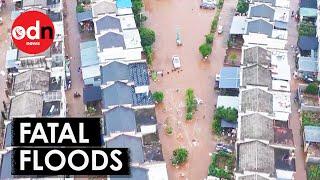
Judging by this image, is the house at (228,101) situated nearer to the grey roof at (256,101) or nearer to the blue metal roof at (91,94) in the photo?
the grey roof at (256,101)

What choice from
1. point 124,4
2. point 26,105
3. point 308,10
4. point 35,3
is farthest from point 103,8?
point 308,10

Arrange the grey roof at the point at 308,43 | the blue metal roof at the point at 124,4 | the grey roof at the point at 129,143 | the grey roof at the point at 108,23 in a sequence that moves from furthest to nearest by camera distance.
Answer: the blue metal roof at the point at 124,4 < the grey roof at the point at 308,43 < the grey roof at the point at 108,23 < the grey roof at the point at 129,143

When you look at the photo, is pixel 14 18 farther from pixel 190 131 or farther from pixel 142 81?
pixel 190 131

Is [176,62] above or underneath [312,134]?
above

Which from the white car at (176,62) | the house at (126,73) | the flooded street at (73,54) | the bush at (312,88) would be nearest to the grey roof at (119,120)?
the house at (126,73)

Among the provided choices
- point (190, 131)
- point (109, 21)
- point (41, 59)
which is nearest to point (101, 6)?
point (109, 21)

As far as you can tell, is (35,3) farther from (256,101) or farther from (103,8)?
(256,101)
